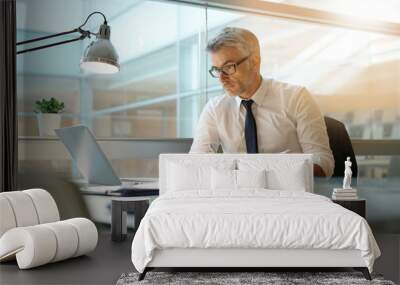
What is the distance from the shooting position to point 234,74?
5926 millimetres

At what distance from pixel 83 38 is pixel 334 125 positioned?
113 inches

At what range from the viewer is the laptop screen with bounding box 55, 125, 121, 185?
6.04 m

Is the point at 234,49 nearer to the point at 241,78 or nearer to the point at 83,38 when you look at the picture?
the point at 241,78

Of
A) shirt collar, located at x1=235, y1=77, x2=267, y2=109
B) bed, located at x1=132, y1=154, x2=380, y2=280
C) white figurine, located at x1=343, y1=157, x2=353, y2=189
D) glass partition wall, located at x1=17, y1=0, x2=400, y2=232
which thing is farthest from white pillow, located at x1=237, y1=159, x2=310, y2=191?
bed, located at x1=132, y1=154, x2=380, y2=280

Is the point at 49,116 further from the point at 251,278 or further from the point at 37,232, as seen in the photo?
the point at 251,278

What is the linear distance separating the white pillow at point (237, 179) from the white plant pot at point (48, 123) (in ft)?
6.19

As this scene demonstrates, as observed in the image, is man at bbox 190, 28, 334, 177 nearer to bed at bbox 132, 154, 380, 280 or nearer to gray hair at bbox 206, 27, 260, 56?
gray hair at bbox 206, 27, 260, 56

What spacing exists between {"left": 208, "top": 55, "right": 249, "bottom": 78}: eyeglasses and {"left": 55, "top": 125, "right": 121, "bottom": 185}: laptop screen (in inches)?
57.8

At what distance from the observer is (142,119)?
6.02m

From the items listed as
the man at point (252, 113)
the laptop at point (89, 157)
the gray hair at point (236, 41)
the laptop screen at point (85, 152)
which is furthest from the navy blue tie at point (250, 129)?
the laptop screen at point (85, 152)

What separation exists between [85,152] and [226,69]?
5.76 feet

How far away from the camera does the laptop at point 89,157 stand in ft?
19.8

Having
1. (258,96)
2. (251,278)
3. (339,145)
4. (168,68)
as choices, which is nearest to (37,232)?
(251,278)

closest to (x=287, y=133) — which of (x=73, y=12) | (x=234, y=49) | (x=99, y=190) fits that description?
(x=234, y=49)
